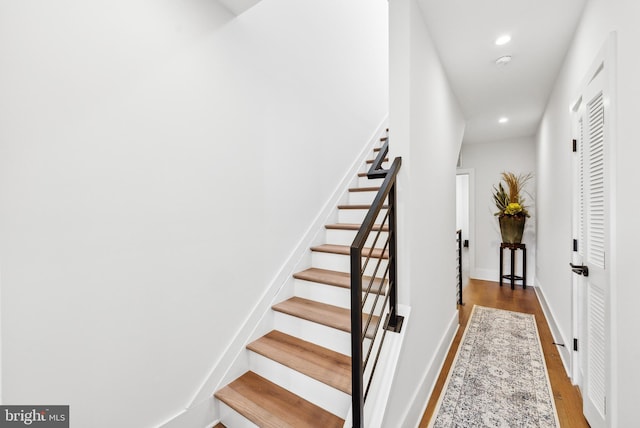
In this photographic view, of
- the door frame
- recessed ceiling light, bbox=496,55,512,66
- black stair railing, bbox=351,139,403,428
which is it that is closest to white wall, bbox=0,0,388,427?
black stair railing, bbox=351,139,403,428

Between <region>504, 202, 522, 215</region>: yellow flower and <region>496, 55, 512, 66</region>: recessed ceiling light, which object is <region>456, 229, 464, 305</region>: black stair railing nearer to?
<region>504, 202, 522, 215</region>: yellow flower

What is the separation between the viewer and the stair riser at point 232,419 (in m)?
1.51

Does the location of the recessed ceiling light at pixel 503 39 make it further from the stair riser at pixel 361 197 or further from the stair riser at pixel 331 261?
the stair riser at pixel 331 261

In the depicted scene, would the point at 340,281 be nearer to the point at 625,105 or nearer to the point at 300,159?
the point at 300,159

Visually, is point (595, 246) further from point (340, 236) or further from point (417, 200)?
point (340, 236)

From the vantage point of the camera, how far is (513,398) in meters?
1.93

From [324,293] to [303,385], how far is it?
0.64 m

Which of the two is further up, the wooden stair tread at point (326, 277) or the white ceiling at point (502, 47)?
the white ceiling at point (502, 47)

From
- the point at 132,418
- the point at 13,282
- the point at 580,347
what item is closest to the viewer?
the point at 13,282

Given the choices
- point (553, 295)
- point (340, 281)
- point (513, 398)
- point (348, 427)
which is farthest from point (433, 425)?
point (553, 295)

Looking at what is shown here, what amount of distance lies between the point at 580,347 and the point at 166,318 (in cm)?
267

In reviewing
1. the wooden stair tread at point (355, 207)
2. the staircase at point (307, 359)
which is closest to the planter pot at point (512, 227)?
the wooden stair tread at point (355, 207)

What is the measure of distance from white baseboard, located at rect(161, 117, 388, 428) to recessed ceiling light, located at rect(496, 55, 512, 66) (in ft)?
5.42

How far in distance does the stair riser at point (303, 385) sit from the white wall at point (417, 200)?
26cm
